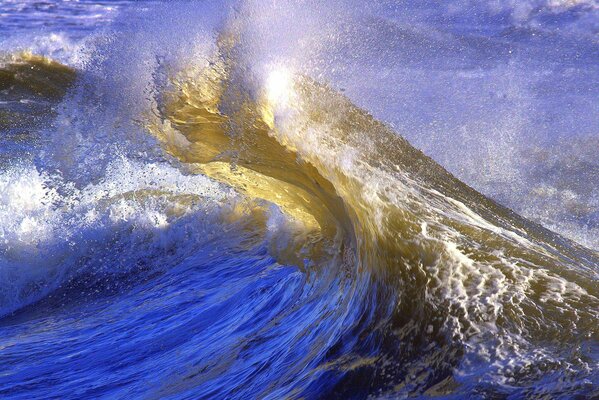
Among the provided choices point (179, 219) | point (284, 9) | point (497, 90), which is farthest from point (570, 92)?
point (179, 219)

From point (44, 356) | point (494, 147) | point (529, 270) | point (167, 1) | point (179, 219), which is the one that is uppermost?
point (167, 1)

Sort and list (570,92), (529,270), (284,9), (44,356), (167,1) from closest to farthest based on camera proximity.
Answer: (529,270)
(44,356)
(284,9)
(167,1)
(570,92)

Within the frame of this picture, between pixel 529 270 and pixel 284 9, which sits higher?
pixel 284 9

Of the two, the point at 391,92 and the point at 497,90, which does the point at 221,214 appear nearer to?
the point at 391,92

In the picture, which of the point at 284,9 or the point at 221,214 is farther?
the point at 221,214

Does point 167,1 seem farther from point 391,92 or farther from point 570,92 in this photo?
point 570,92

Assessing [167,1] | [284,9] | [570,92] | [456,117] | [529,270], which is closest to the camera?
[529,270]
